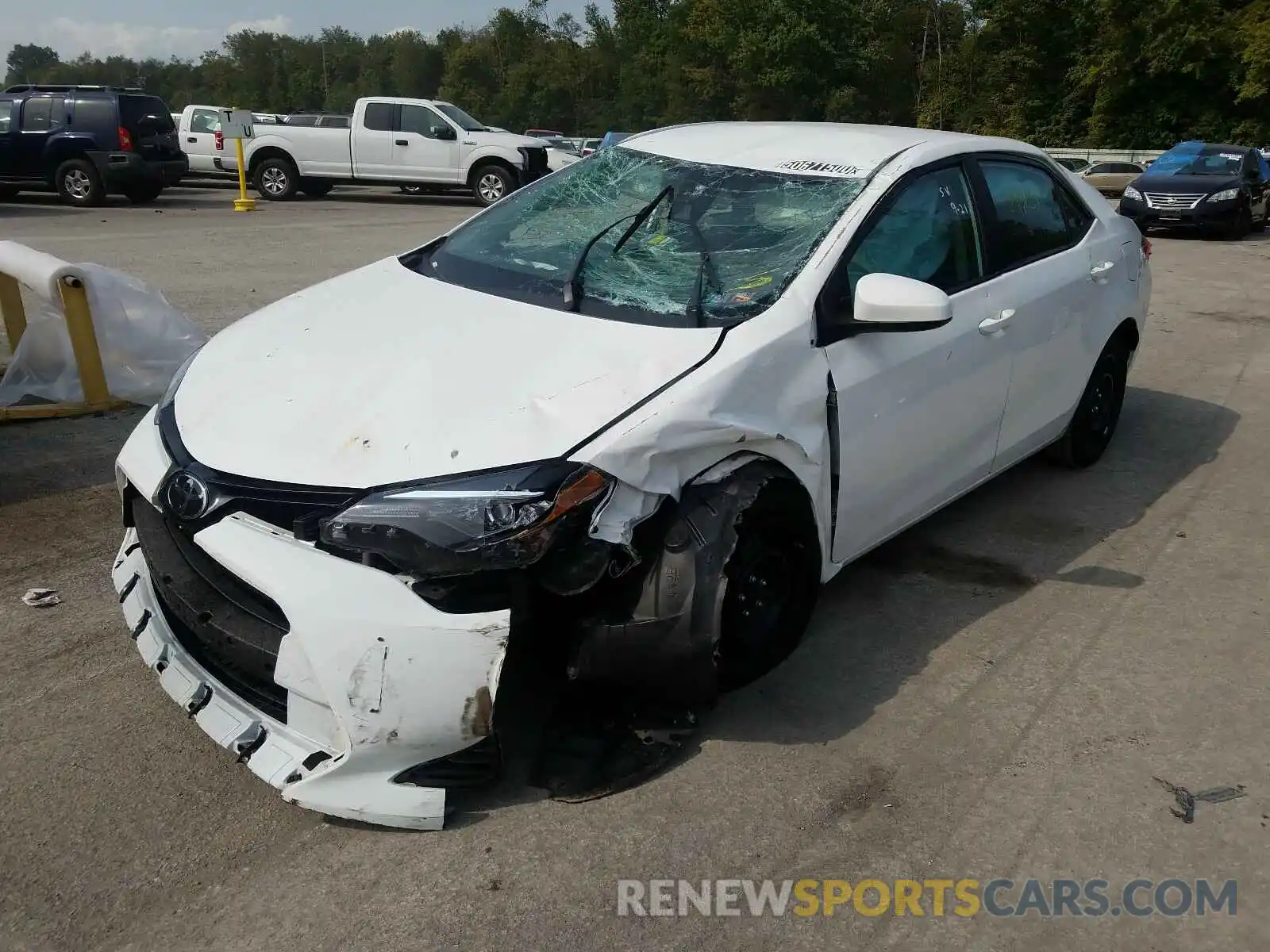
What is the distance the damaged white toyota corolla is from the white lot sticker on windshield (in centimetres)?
1

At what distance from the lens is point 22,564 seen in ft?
13.3

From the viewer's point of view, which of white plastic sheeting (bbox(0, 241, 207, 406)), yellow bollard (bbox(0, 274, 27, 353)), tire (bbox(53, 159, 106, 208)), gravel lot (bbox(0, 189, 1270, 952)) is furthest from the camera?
tire (bbox(53, 159, 106, 208))

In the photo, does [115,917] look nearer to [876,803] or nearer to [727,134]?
[876,803]

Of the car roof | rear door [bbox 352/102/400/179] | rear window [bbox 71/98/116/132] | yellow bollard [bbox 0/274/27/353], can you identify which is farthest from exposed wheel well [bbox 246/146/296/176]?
the car roof

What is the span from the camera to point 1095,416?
5266mm

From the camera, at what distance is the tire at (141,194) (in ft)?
57.6

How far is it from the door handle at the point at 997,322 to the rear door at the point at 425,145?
16.9 meters

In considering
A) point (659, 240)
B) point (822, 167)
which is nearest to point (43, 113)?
point (659, 240)

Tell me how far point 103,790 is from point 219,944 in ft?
2.29

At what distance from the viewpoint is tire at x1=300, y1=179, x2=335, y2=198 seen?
67.2 ft

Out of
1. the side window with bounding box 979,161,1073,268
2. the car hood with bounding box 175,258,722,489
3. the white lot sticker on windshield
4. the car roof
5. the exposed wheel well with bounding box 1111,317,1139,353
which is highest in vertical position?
the car roof

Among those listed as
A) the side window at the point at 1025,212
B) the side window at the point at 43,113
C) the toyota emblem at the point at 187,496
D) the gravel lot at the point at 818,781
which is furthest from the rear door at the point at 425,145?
the toyota emblem at the point at 187,496

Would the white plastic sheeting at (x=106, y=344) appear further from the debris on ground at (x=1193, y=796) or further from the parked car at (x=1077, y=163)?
the parked car at (x=1077, y=163)

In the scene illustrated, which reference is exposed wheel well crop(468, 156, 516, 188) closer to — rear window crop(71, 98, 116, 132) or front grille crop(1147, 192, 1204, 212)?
rear window crop(71, 98, 116, 132)
